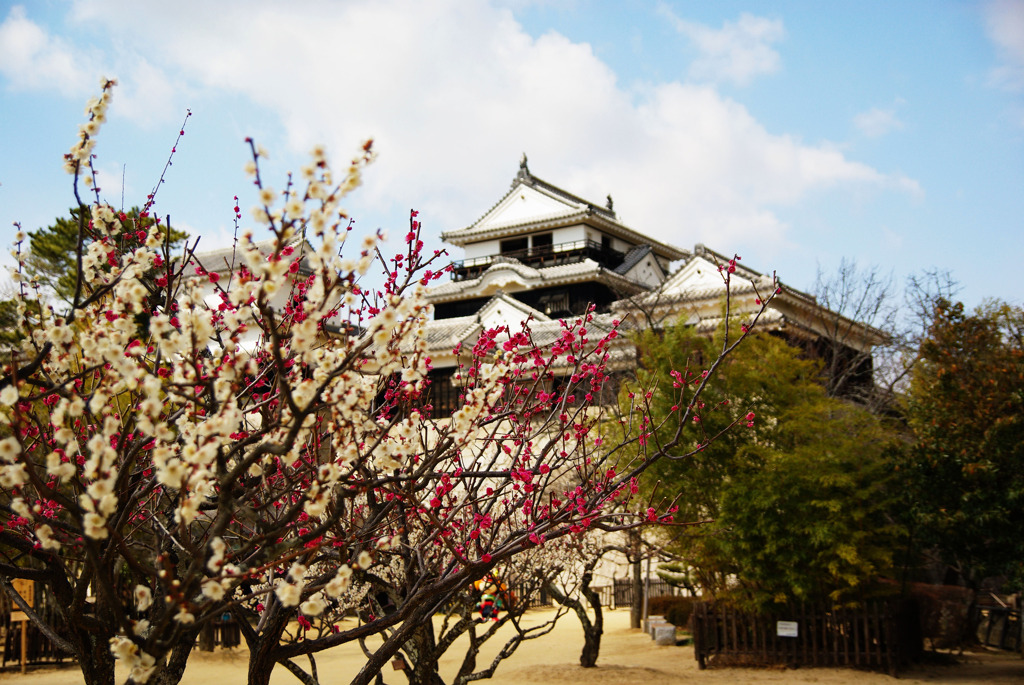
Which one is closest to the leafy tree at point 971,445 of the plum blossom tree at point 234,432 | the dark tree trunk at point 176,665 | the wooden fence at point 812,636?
the wooden fence at point 812,636

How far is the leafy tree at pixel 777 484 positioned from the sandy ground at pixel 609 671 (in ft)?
4.26

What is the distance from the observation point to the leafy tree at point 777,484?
1246cm

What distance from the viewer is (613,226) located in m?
33.8

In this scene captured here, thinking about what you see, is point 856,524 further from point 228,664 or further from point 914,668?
point 228,664

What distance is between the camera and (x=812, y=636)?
12938mm

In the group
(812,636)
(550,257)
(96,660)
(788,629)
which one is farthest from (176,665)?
(550,257)

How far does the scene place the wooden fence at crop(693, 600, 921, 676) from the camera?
1253cm

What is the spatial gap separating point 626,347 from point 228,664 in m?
12.7

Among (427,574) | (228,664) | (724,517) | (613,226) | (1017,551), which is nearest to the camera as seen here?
(427,574)

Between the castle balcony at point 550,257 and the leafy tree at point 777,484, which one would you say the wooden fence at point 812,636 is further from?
the castle balcony at point 550,257

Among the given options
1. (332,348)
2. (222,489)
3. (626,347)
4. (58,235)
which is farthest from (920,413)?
(58,235)

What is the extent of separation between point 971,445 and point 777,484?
2.84m

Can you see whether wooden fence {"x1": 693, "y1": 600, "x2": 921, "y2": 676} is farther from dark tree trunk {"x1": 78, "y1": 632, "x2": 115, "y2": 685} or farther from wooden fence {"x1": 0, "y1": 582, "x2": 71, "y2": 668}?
wooden fence {"x1": 0, "y1": 582, "x2": 71, "y2": 668}

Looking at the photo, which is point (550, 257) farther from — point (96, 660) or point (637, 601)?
point (96, 660)
